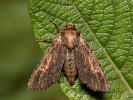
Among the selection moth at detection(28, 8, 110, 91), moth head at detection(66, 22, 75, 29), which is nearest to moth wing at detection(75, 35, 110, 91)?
moth at detection(28, 8, 110, 91)

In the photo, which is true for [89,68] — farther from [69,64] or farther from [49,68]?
[49,68]

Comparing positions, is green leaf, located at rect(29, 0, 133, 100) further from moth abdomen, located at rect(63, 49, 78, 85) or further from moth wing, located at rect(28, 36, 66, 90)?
moth wing, located at rect(28, 36, 66, 90)

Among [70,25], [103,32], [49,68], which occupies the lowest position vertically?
[49,68]

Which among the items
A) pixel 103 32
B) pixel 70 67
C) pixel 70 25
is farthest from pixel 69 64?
pixel 103 32

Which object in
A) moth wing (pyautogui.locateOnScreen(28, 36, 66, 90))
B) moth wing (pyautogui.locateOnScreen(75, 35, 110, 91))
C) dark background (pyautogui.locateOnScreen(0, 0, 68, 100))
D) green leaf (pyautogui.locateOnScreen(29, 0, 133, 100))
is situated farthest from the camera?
dark background (pyautogui.locateOnScreen(0, 0, 68, 100))

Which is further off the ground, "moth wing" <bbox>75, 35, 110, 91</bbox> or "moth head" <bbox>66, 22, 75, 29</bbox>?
"moth head" <bbox>66, 22, 75, 29</bbox>

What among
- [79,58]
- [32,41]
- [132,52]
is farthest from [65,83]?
[32,41]

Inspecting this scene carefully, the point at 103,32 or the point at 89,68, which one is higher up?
the point at 103,32
